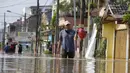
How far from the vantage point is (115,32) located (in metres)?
34.1

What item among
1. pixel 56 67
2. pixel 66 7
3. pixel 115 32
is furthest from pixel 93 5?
pixel 56 67

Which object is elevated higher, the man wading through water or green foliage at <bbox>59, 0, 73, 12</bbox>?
green foliage at <bbox>59, 0, 73, 12</bbox>

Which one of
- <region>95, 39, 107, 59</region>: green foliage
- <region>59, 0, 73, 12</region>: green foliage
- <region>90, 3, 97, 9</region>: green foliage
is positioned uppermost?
<region>59, 0, 73, 12</region>: green foliage

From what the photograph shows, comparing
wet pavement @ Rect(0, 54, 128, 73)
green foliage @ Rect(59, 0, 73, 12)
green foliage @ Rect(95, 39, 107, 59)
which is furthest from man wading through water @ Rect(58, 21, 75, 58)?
green foliage @ Rect(59, 0, 73, 12)

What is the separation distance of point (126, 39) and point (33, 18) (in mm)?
76109

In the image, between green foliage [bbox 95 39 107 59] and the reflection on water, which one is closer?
the reflection on water

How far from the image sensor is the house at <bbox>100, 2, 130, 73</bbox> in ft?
96.7

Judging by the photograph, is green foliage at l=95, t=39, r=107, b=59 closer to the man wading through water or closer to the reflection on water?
the man wading through water

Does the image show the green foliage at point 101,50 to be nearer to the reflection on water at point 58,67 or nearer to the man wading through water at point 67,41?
the man wading through water at point 67,41

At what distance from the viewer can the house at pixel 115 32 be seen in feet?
96.7

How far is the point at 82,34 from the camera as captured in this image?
26594 mm

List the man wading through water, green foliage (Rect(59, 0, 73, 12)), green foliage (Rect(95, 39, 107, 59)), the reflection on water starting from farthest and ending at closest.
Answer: green foliage (Rect(59, 0, 73, 12)) → green foliage (Rect(95, 39, 107, 59)) → the man wading through water → the reflection on water

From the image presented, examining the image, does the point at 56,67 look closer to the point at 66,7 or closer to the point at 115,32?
the point at 115,32

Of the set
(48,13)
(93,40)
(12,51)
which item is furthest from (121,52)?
(48,13)
